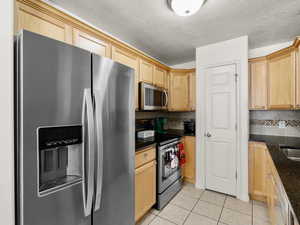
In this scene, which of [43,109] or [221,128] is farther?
[221,128]

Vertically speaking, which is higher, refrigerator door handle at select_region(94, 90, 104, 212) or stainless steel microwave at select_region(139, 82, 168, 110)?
stainless steel microwave at select_region(139, 82, 168, 110)

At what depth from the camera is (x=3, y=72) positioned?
72 centimetres

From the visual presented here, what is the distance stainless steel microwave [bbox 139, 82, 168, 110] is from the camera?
2.22 m

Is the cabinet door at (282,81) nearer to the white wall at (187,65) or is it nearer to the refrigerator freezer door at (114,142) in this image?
the white wall at (187,65)

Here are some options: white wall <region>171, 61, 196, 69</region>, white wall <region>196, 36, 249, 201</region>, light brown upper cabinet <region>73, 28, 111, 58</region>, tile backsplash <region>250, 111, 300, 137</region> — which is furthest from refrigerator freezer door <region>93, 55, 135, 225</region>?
tile backsplash <region>250, 111, 300, 137</region>

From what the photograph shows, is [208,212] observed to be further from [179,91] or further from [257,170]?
[179,91]

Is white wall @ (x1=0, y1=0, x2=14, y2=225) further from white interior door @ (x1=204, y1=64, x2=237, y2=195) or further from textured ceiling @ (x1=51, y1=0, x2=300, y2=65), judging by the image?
white interior door @ (x1=204, y1=64, x2=237, y2=195)

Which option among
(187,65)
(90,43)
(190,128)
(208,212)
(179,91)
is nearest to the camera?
(90,43)

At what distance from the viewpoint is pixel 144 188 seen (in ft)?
5.88

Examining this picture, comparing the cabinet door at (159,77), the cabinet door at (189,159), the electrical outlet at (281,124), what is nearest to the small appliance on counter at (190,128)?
the cabinet door at (189,159)

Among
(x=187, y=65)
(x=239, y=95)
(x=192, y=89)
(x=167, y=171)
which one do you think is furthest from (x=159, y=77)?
(x=167, y=171)

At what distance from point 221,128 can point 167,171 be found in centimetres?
111

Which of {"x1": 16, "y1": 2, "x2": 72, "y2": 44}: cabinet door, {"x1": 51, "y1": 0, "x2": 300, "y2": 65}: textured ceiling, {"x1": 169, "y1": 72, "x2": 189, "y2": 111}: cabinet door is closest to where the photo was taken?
{"x1": 16, "y1": 2, "x2": 72, "y2": 44}: cabinet door

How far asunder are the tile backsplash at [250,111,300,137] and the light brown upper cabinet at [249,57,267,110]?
0.32 metres
